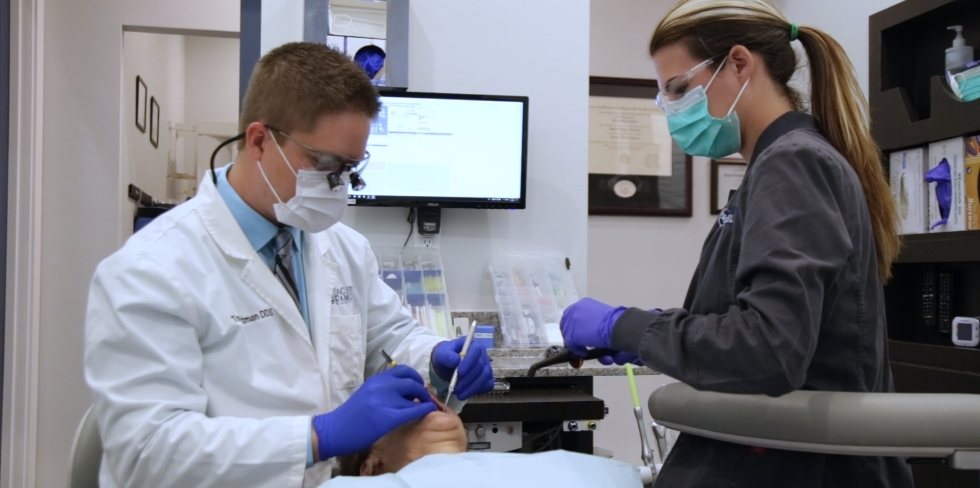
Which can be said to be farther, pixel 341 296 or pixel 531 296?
pixel 531 296

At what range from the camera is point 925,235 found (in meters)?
2.36

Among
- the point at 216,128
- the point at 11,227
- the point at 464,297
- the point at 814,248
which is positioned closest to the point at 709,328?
the point at 814,248

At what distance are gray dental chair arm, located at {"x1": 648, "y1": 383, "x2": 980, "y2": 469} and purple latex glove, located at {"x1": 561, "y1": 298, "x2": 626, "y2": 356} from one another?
0.23 meters

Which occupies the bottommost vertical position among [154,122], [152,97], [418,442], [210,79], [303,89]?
[418,442]

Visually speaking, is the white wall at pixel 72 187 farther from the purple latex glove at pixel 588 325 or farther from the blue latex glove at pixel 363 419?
the purple latex glove at pixel 588 325

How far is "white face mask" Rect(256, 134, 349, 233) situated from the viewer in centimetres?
141

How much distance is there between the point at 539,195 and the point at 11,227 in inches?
88.2

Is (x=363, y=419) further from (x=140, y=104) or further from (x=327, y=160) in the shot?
(x=140, y=104)

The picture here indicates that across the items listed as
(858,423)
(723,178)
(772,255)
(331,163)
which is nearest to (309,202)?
(331,163)

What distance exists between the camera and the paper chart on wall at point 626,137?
3.60 metres

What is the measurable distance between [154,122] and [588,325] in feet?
15.2

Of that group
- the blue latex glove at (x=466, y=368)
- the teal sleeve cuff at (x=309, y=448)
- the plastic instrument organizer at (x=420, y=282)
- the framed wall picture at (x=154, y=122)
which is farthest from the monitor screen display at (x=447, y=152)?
the framed wall picture at (x=154, y=122)

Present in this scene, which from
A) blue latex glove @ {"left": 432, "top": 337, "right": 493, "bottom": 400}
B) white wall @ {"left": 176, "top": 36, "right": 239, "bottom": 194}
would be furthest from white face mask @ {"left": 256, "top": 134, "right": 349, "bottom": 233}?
white wall @ {"left": 176, "top": 36, "right": 239, "bottom": 194}

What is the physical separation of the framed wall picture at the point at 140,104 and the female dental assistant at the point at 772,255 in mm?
3855
